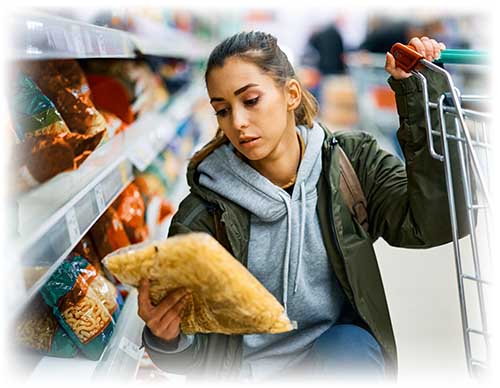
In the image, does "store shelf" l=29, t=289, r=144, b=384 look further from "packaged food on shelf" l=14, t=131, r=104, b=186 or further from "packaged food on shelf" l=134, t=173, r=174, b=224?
"packaged food on shelf" l=134, t=173, r=174, b=224

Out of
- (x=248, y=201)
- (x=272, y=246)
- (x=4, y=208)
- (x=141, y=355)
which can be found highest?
(x=4, y=208)

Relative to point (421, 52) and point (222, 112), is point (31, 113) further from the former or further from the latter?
point (421, 52)

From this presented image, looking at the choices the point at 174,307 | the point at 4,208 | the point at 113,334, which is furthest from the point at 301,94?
the point at 113,334

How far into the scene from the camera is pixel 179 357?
1.34 meters

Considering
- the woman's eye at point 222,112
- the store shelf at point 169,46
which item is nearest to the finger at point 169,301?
the woman's eye at point 222,112

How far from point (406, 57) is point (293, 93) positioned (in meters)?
0.28

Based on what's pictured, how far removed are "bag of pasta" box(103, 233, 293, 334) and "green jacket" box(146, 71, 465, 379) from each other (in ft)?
0.94

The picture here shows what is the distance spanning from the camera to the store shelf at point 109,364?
1484 millimetres

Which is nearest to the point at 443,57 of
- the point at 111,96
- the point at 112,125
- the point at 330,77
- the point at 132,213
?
the point at 112,125

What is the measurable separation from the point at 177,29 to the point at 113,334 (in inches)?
107

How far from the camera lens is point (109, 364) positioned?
1568 mm

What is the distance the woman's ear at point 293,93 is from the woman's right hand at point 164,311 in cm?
55

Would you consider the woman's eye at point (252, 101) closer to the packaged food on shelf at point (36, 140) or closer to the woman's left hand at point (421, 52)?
the woman's left hand at point (421, 52)

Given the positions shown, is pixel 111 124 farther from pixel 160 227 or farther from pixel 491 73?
pixel 491 73
